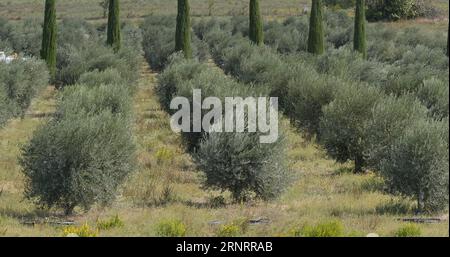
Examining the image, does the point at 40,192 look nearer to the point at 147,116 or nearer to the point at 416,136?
the point at 416,136

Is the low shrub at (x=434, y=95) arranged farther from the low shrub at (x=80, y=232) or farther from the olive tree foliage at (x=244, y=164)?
the low shrub at (x=80, y=232)

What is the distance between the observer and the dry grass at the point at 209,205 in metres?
11.3

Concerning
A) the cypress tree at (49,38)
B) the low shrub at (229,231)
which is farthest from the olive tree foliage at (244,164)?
the cypress tree at (49,38)

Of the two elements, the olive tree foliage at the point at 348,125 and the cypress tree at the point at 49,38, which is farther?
the cypress tree at the point at 49,38

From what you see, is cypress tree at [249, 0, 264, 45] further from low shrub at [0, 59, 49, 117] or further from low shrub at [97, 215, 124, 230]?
low shrub at [97, 215, 124, 230]

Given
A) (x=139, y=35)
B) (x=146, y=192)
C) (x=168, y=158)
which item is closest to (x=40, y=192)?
(x=146, y=192)

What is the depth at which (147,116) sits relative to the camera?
26.8 m

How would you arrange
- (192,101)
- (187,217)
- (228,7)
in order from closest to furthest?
(187,217)
(192,101)
(228,7)

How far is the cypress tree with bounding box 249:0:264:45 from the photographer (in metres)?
38.5

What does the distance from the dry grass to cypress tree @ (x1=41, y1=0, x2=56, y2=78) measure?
13800 millimetres

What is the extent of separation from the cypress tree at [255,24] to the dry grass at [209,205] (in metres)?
19.8

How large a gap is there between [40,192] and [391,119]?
794 centimetres

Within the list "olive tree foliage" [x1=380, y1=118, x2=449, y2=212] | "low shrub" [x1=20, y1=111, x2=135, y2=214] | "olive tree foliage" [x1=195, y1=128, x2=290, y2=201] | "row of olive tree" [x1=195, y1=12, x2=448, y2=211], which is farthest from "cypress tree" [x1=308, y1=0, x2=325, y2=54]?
"low shrub" [x1=20, y1=111, x2=135, y2=214]

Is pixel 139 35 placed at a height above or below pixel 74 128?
below
